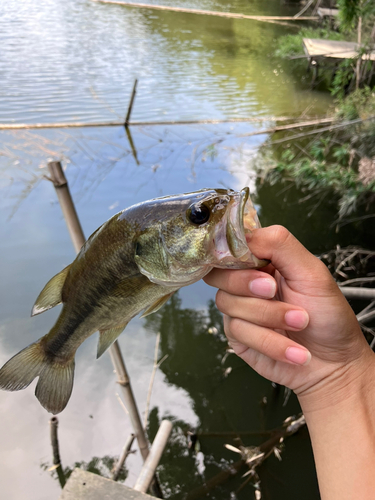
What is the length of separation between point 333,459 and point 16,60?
13.2 metres

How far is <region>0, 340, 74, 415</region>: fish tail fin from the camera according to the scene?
1.29 metres

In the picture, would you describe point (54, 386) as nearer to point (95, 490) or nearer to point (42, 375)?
point (42, 375)

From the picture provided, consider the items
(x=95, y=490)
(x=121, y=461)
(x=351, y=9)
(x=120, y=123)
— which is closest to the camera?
(x=95, y=490)

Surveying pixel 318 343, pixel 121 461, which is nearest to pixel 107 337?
pixel 318 343

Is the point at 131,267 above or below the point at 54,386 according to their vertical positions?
above

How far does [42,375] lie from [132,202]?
506 cm

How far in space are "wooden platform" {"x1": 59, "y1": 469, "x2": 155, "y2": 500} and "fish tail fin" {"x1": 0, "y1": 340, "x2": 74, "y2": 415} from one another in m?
1.35

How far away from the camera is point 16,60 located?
10.9m

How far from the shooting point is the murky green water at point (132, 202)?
136 inches

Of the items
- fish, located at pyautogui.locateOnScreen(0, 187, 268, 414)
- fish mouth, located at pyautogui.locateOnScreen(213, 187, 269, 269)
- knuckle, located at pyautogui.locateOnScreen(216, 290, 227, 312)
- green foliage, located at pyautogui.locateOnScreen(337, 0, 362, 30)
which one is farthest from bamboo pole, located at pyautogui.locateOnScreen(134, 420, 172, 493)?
green foliage, located at pyautogui.locateOnScreen(337, 0, 362, 30)

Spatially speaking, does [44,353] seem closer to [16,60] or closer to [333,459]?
[333,459]

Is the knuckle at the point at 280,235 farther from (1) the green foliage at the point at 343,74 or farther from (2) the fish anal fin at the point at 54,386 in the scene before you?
(1) the green foliage at the point at 343,74

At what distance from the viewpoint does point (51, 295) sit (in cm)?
137

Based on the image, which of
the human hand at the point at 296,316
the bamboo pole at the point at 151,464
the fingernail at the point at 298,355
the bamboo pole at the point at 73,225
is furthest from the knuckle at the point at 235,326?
the bamboo pole at the point at 151,464
